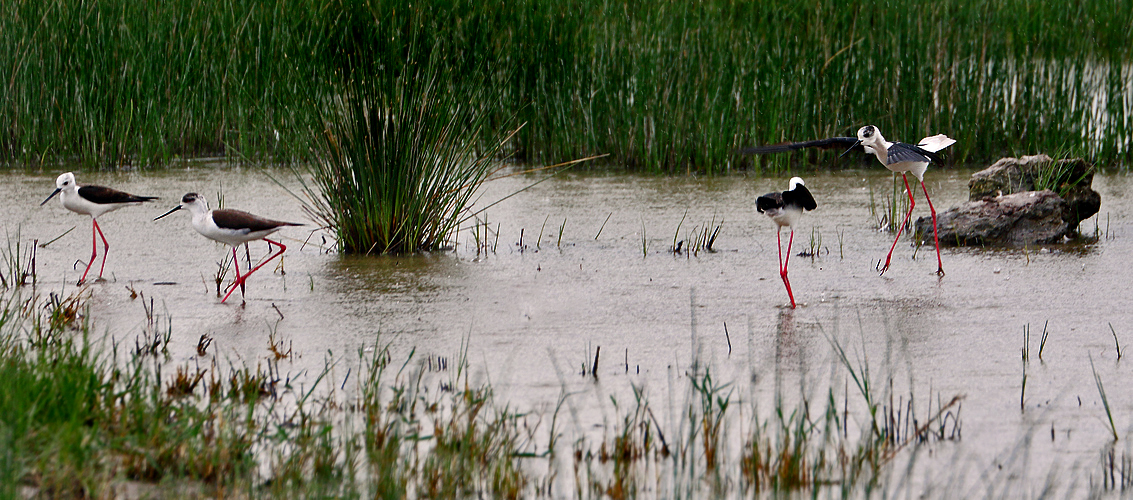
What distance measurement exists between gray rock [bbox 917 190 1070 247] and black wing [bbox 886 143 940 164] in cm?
92

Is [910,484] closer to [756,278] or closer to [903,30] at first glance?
[756,278]

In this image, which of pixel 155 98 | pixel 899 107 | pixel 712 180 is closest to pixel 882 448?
pixel 712 180

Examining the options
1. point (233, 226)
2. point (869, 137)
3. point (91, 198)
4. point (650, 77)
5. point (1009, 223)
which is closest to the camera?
point (233, 226)

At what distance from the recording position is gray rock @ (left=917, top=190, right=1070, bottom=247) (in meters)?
5.97

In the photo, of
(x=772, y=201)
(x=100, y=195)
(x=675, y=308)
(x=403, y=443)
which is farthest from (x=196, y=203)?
(x=403, y=443)

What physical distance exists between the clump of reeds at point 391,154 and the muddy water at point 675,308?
0.17 metres

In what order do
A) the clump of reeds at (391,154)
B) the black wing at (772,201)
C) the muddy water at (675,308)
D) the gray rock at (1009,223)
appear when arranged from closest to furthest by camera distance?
1. the muddy water at (675,308)
2. the black wing at (772,201)
3. the clump of reeds at (391,154)
4. the gray rock at (1009,223)

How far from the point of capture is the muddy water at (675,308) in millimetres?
3383

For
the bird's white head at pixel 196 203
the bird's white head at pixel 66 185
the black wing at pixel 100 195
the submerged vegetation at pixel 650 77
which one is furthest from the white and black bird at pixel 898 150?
the bird's white head at pixel 66 185

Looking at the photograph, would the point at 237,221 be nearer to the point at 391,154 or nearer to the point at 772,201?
the point at 391,154

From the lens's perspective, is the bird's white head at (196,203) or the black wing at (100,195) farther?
the black wing at (100,195)

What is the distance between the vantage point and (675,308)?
4559mm

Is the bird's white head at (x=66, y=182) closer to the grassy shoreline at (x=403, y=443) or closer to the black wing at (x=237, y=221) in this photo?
the black wing at (x=237, y=221)

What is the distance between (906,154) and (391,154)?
222 centimetres
